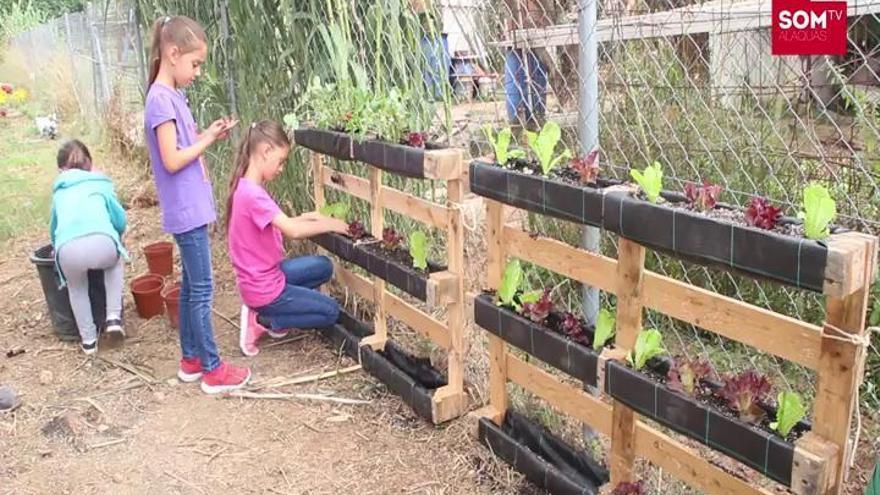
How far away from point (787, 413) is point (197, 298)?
248 centimetres

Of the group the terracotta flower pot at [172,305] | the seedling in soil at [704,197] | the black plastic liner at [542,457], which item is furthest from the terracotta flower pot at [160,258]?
the seedling in soil at [704,197]

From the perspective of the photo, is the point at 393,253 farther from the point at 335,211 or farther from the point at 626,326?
the point at 626,326

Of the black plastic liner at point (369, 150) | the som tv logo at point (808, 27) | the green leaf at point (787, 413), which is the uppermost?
the som tv logo at point (808, 27)

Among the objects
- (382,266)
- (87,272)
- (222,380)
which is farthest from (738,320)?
(87,272)

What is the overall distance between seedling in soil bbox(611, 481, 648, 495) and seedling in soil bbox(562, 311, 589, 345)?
416 millimetres

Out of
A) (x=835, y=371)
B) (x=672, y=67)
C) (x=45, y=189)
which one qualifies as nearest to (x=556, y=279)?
(x=672, y=67)

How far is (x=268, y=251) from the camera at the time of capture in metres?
3.69

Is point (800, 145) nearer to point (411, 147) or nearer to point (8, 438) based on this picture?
point (411, 147)

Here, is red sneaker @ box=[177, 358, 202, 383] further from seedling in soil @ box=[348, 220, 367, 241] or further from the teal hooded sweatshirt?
seedling in soil @ box=[348, 220, 367, 241]

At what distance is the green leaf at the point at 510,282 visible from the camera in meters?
2.65

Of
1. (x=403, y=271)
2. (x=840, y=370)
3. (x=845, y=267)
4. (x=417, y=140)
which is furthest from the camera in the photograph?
(x=403, y=271)

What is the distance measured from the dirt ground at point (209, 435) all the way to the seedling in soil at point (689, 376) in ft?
3.05

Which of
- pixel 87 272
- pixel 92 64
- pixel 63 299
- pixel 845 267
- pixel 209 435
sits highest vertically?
pixel 92 64

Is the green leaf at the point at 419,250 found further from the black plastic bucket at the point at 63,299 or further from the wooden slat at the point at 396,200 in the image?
the black plastic bucket at the point at 63,299
